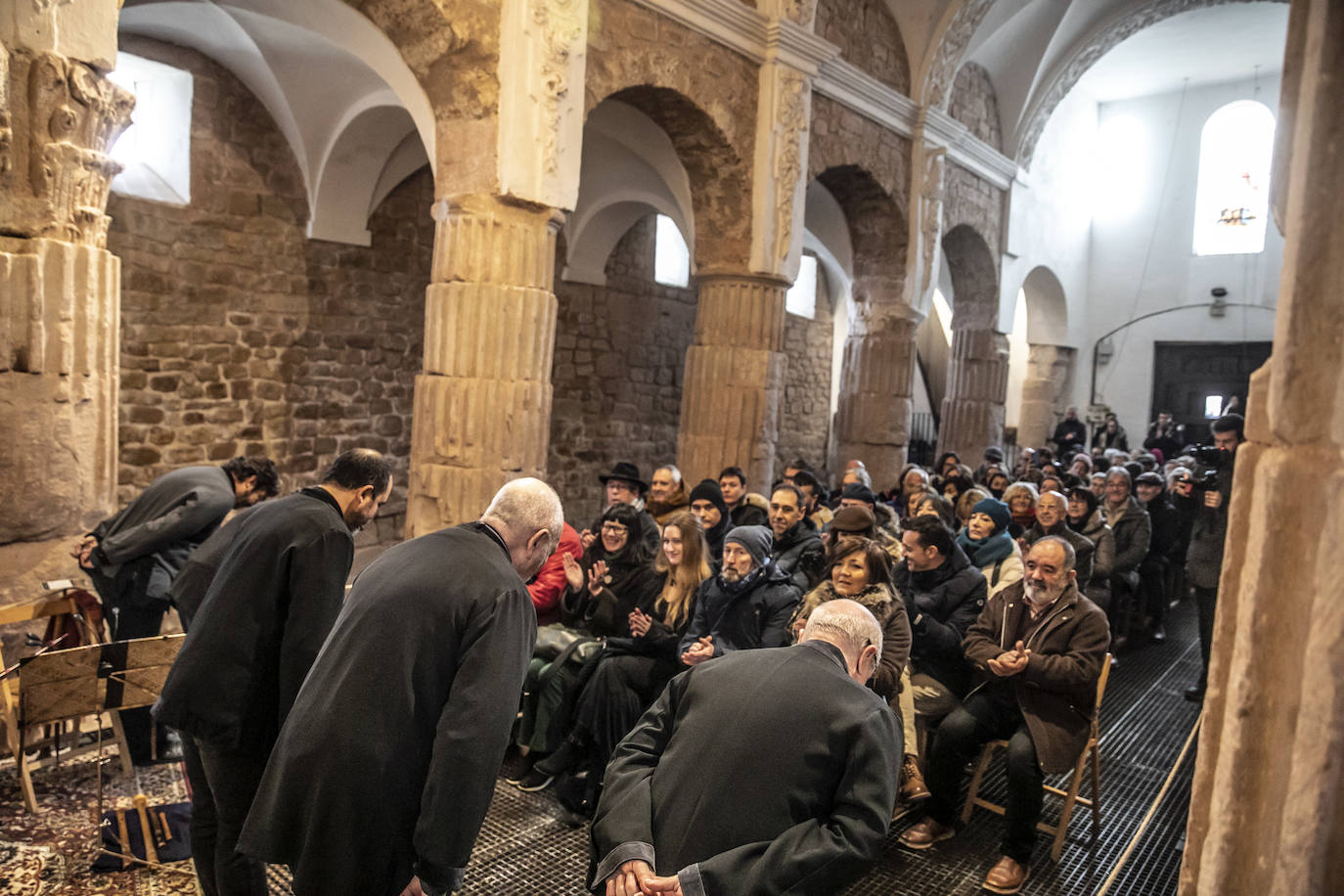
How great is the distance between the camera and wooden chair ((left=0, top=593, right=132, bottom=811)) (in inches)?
141

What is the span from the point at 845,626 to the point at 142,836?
2.94 meters

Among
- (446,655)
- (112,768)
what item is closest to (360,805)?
(446,655)

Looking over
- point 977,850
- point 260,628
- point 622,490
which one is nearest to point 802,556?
point 622,490

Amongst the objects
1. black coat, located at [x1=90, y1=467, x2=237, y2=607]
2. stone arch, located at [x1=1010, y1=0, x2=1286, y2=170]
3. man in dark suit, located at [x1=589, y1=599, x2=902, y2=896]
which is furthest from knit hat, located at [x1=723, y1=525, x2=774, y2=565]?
stone arch, located at [x1=1010, y1=0, x2=1286, y2=170]

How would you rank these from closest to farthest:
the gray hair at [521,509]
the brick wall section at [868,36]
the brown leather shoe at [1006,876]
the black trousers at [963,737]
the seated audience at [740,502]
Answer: the gray hair at [521,509], the brown leather shoe at [1006,876], the black trousers at [963,737], the seated audience at [740,502], the brick wall section at [868,36]

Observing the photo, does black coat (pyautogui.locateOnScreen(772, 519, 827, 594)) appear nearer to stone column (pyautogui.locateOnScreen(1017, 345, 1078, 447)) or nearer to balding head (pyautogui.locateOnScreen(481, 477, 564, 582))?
balding head (pyautogui.locateOnScreen(481, 477, 564, 582))

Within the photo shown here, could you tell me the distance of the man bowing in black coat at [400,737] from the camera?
6.70 ft

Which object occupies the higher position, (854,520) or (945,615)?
(854,520)

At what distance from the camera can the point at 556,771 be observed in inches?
157

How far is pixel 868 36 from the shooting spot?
9.78 metres

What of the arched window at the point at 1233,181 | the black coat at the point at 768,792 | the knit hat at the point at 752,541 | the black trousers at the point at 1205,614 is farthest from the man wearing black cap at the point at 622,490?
the arched window at the point at 1233,181

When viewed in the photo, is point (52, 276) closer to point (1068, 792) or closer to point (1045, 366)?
point (1068, 792)

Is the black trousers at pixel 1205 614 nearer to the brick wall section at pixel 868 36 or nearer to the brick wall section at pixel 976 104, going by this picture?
the brick wall section at pixel 868 36

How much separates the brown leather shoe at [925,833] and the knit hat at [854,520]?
134cm
